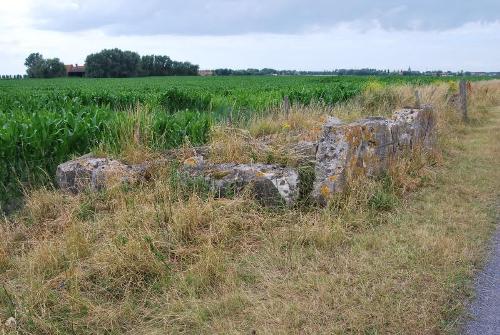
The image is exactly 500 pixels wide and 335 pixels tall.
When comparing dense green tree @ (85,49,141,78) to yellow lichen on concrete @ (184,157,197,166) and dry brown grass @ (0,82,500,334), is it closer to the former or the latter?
yellow lichen on concrete @ (184,157,197,166)

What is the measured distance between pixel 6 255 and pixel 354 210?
12.5 feet

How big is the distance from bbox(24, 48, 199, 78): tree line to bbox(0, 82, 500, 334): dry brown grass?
3530 inches

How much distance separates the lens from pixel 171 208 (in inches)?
201

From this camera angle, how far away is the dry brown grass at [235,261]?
11.6 ft

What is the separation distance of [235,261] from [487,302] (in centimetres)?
218

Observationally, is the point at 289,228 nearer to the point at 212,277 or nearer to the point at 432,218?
the point at 212,277

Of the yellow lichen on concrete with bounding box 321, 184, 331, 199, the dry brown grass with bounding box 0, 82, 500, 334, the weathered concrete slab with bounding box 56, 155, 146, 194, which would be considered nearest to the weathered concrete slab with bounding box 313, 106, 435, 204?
the yellow lichen on concrete with bounding box 321, 184, 331, 199

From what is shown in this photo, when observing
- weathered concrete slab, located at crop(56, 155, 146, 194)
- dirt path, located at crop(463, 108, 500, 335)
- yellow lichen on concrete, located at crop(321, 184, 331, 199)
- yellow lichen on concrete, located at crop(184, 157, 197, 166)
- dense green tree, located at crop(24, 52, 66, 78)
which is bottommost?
dirt path, located at crop(463, 108, 500, 335)

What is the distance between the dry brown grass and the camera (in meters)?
3.53

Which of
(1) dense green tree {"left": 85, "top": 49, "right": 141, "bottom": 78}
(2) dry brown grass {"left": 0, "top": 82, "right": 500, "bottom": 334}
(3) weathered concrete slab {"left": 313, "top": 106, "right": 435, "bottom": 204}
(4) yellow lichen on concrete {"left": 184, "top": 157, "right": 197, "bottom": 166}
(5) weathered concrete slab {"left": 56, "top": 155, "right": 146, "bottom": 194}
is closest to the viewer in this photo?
(2) dry brown grass {"left": 0, "top": 82, "right": 500, "bottom": 334}

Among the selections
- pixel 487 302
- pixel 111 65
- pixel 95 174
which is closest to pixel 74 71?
pixel 111 65

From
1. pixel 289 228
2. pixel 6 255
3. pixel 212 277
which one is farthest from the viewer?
pixel 289 228

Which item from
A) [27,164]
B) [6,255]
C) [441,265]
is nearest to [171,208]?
[6,255]

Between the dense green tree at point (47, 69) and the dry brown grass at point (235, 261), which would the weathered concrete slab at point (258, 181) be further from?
the dense green tree at point (47, 69)
